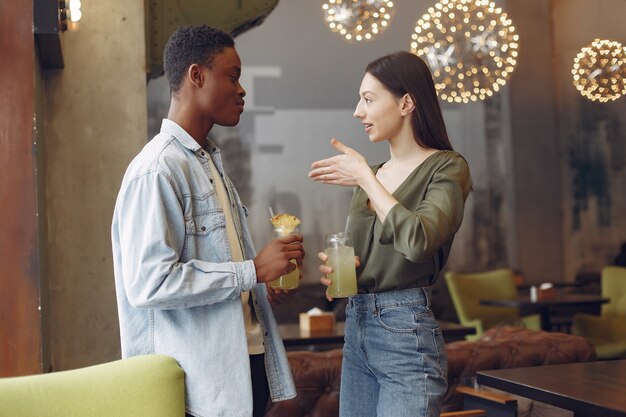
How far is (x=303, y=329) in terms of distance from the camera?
518 centimetres

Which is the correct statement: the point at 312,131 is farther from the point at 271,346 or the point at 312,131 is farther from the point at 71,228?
the point at 271,346

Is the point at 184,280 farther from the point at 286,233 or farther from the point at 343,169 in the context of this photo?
the point at 343,169

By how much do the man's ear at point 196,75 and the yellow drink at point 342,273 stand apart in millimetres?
526

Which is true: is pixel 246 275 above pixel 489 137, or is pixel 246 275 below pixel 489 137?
below

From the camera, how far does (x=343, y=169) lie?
6.81ft

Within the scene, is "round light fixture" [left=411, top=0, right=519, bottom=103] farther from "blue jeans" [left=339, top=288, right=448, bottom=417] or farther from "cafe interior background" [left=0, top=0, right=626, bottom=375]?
"blue jeans" [left=339, top=288, right=448, bottom=417]

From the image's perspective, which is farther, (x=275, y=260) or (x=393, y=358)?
(x=393, y=358)

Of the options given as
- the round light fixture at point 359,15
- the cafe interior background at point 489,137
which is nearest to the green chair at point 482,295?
the cafe interior background at point 489,137

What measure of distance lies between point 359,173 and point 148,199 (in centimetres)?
55

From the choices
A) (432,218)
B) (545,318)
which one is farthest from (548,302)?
(432,218)

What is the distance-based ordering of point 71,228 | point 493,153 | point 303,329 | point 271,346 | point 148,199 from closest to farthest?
point 148,199
point 271,346
point 71,228
point 303,329
point 493,153

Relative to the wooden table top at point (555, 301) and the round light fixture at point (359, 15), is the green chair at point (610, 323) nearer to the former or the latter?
the wooden table top at point (555, 301)

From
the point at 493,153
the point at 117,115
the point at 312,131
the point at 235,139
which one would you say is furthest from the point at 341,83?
the point at 117,115

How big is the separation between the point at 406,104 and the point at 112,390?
101cm
